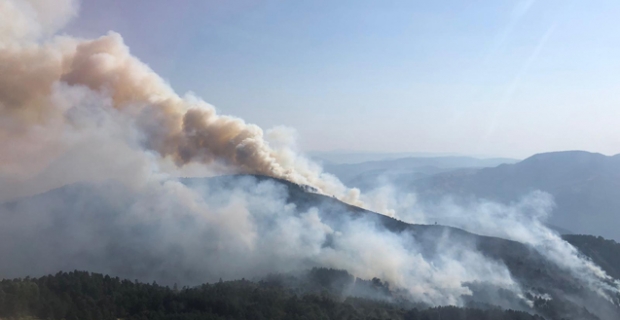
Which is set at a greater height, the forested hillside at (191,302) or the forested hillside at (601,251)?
the forested hillside at (601,251)

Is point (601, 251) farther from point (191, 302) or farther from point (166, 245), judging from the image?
point (191, 302)

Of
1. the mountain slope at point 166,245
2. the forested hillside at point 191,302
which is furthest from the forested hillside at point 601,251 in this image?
the forested hillside at point 191,302

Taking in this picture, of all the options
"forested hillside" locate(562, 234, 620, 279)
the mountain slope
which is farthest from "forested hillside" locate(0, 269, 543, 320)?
"forested hillside" locate(562, 234, 620, 279)

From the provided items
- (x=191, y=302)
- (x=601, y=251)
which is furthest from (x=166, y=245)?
(x=601, y=251)

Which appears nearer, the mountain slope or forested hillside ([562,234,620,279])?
the mountain slope

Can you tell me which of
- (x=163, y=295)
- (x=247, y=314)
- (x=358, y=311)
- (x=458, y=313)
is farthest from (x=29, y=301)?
(x=458, y=313)

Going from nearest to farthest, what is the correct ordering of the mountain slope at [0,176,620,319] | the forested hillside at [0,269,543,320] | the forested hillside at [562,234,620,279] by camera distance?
the forested hillside at [0,269,543,320]
the mountain slope at [0,176,620,319]
the forested hillside at [562,234,620,279]

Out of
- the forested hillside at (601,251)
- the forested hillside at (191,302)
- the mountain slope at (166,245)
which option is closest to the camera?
the forested hillside at (191,302)

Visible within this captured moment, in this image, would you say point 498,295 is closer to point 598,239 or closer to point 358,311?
point 358,311

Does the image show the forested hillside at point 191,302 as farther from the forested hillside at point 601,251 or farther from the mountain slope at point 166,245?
the forested hillside at point 601,251

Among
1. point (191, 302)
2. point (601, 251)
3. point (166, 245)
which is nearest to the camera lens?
point (191, 302)

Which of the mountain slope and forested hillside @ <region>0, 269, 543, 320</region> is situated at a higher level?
the mountain slope

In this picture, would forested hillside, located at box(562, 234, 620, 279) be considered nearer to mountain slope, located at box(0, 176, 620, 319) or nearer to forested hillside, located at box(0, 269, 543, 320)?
mountain slope, located at box(0, 176, 620, 319)
